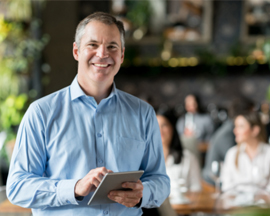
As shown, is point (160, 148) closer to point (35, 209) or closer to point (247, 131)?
point (35, 209)

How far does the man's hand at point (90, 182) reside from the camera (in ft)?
4.06

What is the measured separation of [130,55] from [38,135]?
628 centimetres

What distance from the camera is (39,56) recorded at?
4.93 meters

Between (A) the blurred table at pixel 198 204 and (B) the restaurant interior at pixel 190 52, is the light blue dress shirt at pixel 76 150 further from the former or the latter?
(B) the restaurant interior at pixel 190 52

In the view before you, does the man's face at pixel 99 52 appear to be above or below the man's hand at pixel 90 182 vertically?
above

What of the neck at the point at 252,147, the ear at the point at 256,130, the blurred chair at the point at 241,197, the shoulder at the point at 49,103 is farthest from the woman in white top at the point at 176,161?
the shoulder at the point at 49,103

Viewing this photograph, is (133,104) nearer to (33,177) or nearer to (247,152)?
(33,177)

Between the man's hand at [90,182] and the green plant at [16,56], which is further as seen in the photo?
the green plant at [16,56]

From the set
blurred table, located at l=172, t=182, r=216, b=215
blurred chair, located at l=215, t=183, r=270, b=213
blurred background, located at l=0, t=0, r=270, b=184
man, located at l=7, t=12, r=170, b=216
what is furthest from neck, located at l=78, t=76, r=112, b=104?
blurred background, located at l=0, t=0, r=270, b=184

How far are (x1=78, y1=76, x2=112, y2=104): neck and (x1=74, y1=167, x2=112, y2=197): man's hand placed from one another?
1.09ft

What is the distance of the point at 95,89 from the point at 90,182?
1.22 feet

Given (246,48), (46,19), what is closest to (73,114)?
(46,19)

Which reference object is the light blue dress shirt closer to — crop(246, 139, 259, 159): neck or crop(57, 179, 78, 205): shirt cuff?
crop(57, 179, 78, 205): shirt cuff

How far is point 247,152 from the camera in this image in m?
3.50
